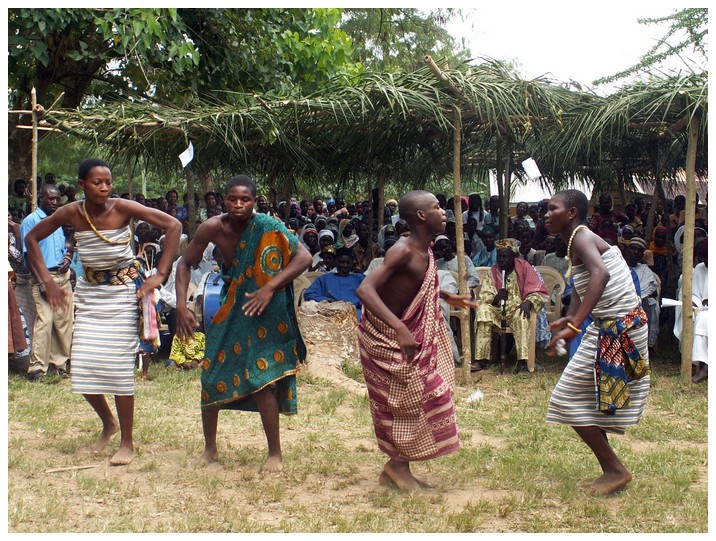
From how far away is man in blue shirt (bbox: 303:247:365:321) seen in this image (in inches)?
383

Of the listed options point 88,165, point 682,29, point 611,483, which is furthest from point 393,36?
point 611,483

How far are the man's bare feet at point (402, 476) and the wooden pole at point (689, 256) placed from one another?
14.8ft

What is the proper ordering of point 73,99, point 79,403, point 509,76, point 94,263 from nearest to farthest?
point 94,263, point 79,403, point 509,76, point 73,99

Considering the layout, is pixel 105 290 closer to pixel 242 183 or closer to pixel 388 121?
pixel 242 183

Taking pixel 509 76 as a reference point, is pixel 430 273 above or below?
below

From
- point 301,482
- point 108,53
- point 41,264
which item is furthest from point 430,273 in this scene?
point 108,53

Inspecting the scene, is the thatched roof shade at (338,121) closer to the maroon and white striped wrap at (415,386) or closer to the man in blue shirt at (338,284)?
the man in blue shirt at (338,284)

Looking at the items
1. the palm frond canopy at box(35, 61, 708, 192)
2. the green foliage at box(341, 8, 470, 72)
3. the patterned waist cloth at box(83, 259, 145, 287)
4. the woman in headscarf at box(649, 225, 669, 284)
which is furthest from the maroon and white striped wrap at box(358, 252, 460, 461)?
the green foliage at box(341, 8, 470, 72)

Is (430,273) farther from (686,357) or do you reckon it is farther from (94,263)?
(686,357)

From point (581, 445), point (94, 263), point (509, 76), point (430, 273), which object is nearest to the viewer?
point (430, 273)

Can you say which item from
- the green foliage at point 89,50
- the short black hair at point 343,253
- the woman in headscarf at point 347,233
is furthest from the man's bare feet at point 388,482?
the woman in headscarf at point 347,233

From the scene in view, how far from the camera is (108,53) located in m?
11.7

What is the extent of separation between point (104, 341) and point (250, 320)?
95 cm

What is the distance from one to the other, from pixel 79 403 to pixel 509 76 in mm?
4951
